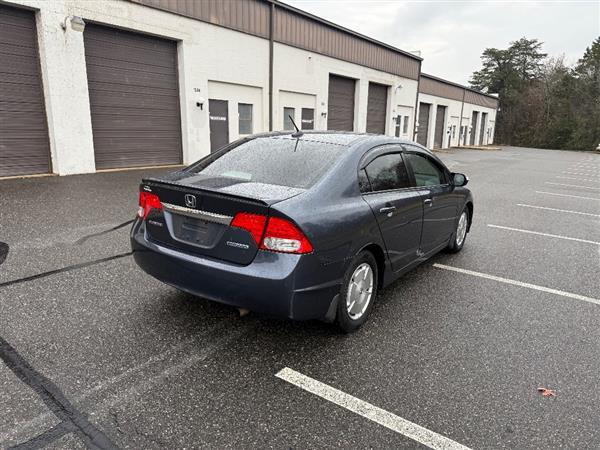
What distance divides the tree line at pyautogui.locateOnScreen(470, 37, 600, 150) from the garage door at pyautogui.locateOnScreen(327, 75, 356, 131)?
145 feet

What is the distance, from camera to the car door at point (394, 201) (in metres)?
3.44

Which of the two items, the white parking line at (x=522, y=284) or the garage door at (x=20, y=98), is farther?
the garage door at (x=20, y=98)

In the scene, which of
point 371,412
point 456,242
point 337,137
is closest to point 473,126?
point 456,242

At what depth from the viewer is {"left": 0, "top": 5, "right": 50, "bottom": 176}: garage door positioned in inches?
364

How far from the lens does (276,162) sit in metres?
3.39

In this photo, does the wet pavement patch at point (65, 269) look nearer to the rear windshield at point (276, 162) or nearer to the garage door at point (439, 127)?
the rear windshield at point (276, 162)

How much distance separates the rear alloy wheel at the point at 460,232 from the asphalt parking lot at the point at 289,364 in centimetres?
50

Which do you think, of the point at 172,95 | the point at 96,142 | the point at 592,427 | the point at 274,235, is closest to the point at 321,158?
the point at 274,235

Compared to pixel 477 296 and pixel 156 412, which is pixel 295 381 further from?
pixel 477 296

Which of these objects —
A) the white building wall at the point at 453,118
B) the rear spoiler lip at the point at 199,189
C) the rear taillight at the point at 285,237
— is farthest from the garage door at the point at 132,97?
the white building wall at the point at 453,118

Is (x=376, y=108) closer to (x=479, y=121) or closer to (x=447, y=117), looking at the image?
(x=447, y=117)

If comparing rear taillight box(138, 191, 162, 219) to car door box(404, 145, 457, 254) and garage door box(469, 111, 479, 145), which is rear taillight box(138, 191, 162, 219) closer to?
car door box(404, 145, 457, 254)

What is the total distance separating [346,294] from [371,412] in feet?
2.89

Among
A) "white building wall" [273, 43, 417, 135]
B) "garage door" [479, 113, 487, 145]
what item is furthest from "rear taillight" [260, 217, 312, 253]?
"garage door" [479, 113, 487, 145]
